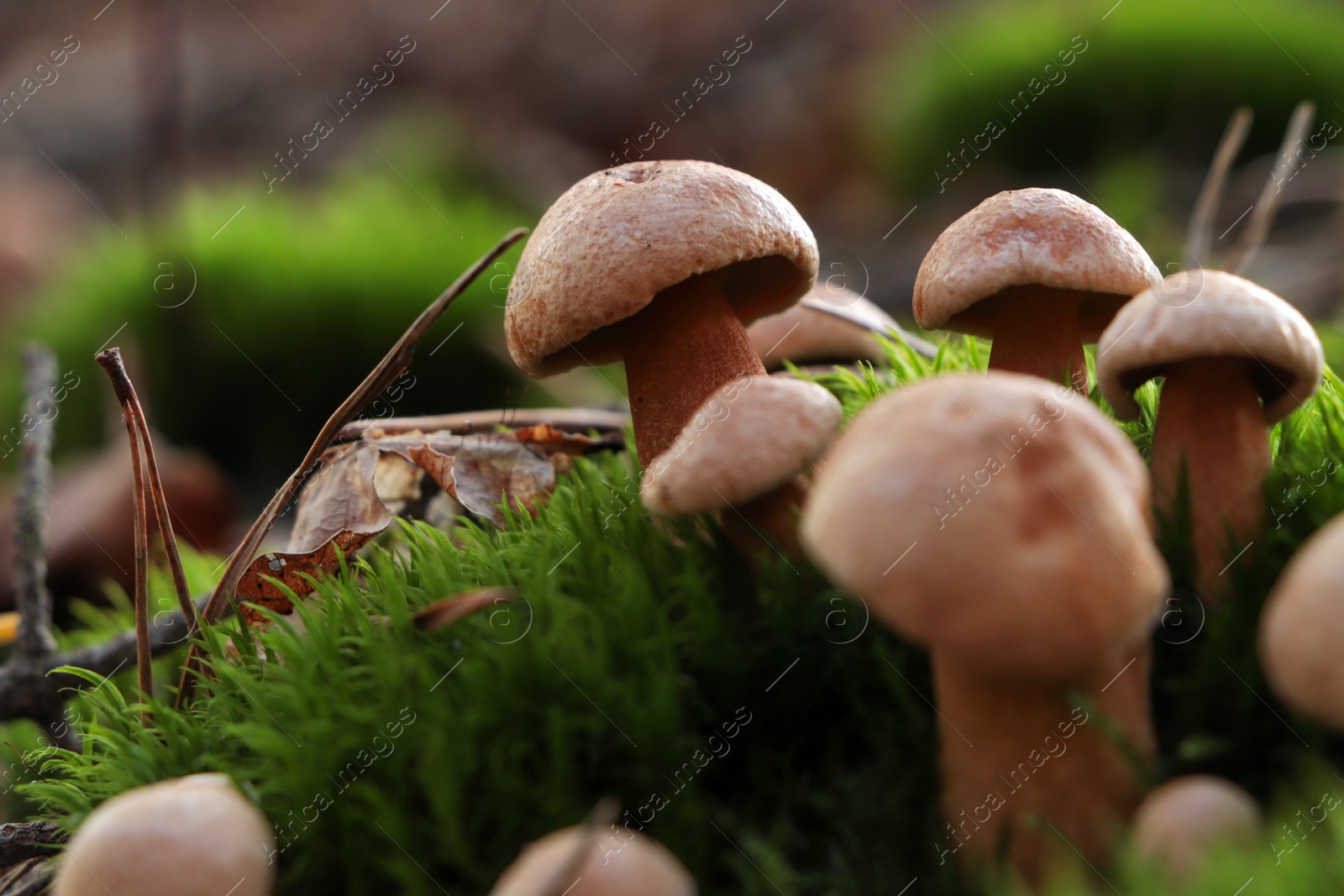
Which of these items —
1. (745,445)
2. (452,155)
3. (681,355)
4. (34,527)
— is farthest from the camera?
(452,155)

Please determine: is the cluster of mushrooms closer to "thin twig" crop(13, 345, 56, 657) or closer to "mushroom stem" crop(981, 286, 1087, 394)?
"mushroom stem" crop(981, 286, 1087, 394)

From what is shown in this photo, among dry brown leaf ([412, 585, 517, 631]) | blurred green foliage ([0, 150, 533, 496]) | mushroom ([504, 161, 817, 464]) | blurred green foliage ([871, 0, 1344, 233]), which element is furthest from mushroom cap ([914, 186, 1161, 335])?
blurred green foliage ([871, 0, 1344, 233])

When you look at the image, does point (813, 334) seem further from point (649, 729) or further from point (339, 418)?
point (649, 729)

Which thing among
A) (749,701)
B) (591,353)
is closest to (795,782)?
(749,701)

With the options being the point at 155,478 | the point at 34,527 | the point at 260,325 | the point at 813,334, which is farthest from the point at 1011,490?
the point at 260,325

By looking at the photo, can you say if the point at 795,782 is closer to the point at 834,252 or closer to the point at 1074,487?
the point at 1074,487
